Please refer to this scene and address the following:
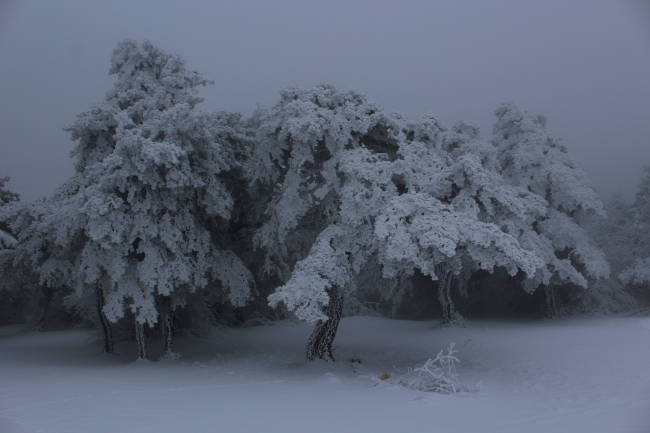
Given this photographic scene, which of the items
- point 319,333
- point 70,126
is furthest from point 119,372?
point 70,126

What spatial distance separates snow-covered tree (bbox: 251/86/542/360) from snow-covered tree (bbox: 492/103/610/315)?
24.7ft

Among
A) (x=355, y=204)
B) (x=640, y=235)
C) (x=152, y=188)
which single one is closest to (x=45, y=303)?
(x=152, y=188)

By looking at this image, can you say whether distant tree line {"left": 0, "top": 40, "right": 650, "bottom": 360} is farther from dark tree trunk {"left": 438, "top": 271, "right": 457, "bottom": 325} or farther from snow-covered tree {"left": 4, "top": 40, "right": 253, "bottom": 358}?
dark tree trunk {"left": 438, "top": 271, "right": 457, "bottom": 325}

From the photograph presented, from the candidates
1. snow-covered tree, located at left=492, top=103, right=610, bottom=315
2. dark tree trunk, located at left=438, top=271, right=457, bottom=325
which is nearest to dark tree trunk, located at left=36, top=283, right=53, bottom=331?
dark tree trunk, located at left=438, top=271, right=457, bottom=325

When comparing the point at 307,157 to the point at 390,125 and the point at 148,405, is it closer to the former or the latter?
the point at 390,125

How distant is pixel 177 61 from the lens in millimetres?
13180

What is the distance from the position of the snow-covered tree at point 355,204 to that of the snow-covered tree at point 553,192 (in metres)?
7.54

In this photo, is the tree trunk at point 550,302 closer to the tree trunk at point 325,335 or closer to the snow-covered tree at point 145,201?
the tree trunk at point 325,335

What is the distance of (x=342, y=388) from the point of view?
8.90 m

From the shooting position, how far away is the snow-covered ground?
627cm

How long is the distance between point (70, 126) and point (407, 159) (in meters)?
8.51

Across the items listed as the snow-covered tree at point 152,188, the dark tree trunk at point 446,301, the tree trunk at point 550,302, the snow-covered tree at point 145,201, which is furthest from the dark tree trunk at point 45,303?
the tree trunk at point 550,302

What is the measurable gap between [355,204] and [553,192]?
36.2 ft

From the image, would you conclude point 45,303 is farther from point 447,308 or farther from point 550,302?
point 550,302
